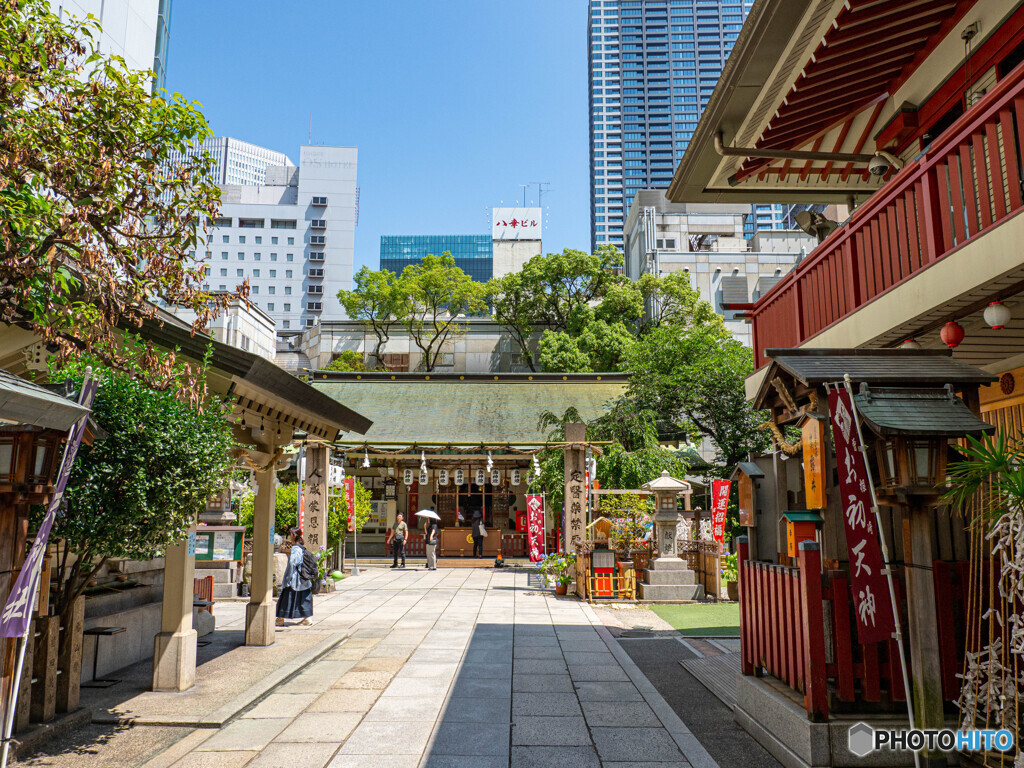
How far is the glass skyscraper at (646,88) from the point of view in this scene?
133 m

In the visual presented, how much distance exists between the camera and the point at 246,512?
719 inches

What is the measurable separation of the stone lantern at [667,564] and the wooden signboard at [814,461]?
9.61 meters

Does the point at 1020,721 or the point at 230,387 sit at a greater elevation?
the point at 230,387

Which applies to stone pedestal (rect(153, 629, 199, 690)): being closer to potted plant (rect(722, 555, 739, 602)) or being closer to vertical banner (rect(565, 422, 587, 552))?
vertical banner (rect(565, 422, 587, 552))

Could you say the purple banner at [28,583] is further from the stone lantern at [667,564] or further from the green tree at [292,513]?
the green tree at [292,513]

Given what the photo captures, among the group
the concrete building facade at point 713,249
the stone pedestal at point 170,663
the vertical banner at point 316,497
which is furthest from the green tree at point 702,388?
the stone pedestal at point 170,663

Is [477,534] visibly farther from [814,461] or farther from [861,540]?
[861,540]

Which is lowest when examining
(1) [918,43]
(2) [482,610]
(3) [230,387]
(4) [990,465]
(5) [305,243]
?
(2) [482,610]

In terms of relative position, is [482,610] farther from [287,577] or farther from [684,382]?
→ [684,382]

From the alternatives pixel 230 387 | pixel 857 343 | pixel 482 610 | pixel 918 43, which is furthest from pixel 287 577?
pixel 918 43

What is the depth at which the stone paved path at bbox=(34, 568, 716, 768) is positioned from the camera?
5.52 meters

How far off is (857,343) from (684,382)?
1377 cm

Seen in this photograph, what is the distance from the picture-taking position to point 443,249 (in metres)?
142

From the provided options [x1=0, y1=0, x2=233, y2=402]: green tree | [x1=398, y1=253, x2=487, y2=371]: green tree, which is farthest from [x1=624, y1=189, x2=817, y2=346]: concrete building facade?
[x1=0, y1=0, x2=233, y2=402]: green tree
